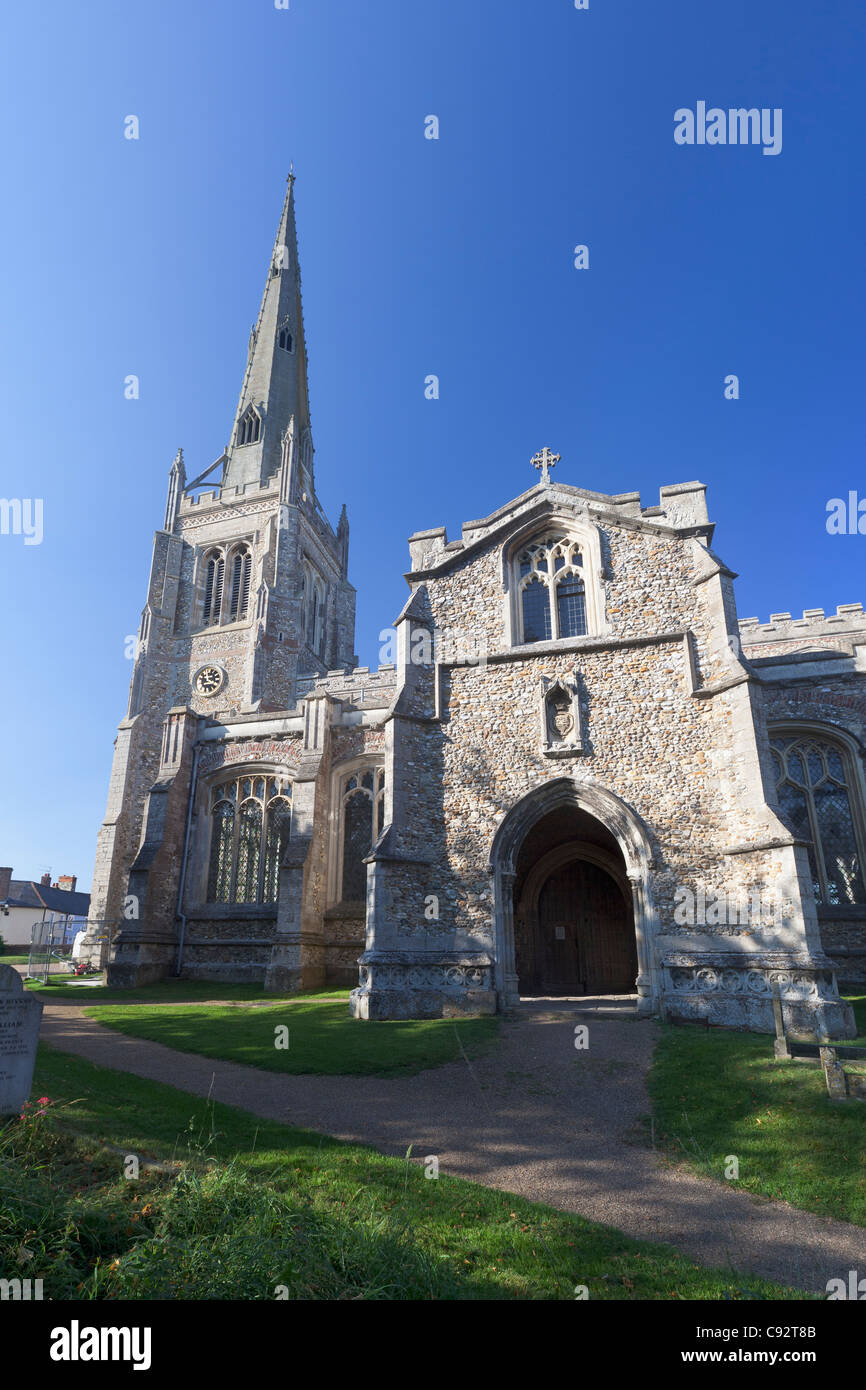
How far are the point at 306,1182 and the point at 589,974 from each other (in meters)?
14.7

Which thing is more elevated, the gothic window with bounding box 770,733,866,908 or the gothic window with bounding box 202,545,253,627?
the gothic window with bounding box 202,545,253,627

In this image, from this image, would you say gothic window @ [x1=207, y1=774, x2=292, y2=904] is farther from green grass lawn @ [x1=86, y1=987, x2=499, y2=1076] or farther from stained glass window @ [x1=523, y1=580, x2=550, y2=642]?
stained glass window @ [x1=523, y1=580, x2=550, y2=642]

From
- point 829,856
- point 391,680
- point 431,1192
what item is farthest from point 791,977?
point 391,680

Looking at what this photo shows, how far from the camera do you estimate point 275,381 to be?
4541 centimetres

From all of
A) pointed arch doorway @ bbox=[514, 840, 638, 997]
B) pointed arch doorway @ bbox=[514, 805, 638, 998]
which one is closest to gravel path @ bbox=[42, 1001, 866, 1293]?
pointed arch doorway @ bbox=[514, 805, 638, 998]

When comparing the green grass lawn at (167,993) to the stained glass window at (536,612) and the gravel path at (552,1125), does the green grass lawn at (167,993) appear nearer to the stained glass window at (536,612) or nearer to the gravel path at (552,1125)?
the gravel path at (552,1125)

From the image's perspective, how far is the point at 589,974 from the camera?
18.8 m

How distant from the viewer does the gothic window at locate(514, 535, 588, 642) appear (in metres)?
16.6

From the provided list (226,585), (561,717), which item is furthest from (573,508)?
(226,585)

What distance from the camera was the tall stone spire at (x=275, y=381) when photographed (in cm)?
4266

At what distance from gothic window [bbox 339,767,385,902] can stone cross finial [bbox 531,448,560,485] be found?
9.50m

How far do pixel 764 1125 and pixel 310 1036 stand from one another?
7.14m

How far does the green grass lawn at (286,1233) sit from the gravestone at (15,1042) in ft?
1.57
